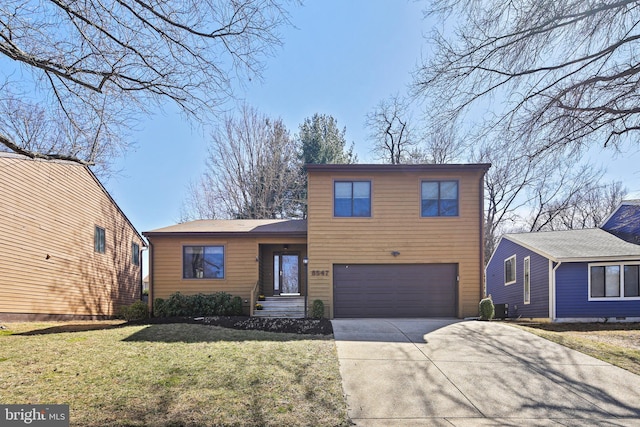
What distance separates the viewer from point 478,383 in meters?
6.73

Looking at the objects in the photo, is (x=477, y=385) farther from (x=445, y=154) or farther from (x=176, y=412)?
(x=445, y=154)

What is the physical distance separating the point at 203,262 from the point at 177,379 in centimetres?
941

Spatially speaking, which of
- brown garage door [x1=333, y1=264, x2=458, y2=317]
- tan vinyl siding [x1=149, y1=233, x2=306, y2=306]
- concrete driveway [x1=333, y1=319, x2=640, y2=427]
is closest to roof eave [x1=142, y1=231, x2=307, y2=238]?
tan vinyl siding [x1=149, y1=233, x2=306, y2=306]

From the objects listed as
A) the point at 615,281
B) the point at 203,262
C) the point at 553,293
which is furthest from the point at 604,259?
the point at 203,262

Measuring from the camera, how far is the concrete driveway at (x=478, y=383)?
554 cm

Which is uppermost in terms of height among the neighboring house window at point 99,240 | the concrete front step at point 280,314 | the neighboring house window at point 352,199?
the neighboring house window at point 352,199

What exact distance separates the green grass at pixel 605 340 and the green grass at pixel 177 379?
17.8 ft

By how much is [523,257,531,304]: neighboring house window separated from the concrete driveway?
25.7 feet

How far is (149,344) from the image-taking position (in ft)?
28.8

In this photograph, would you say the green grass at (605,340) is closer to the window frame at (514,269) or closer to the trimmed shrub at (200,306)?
the window frame at (514,269)

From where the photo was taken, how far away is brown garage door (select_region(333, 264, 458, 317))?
14086mm

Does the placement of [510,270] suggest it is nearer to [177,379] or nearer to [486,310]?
[486,310]

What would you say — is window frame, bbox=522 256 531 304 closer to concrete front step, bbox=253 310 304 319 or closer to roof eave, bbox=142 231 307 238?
roof eave, bbox=142 231 307 238

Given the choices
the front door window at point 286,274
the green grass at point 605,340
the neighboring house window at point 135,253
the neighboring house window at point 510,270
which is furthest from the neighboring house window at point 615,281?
the neighboring house window at point 135,253
